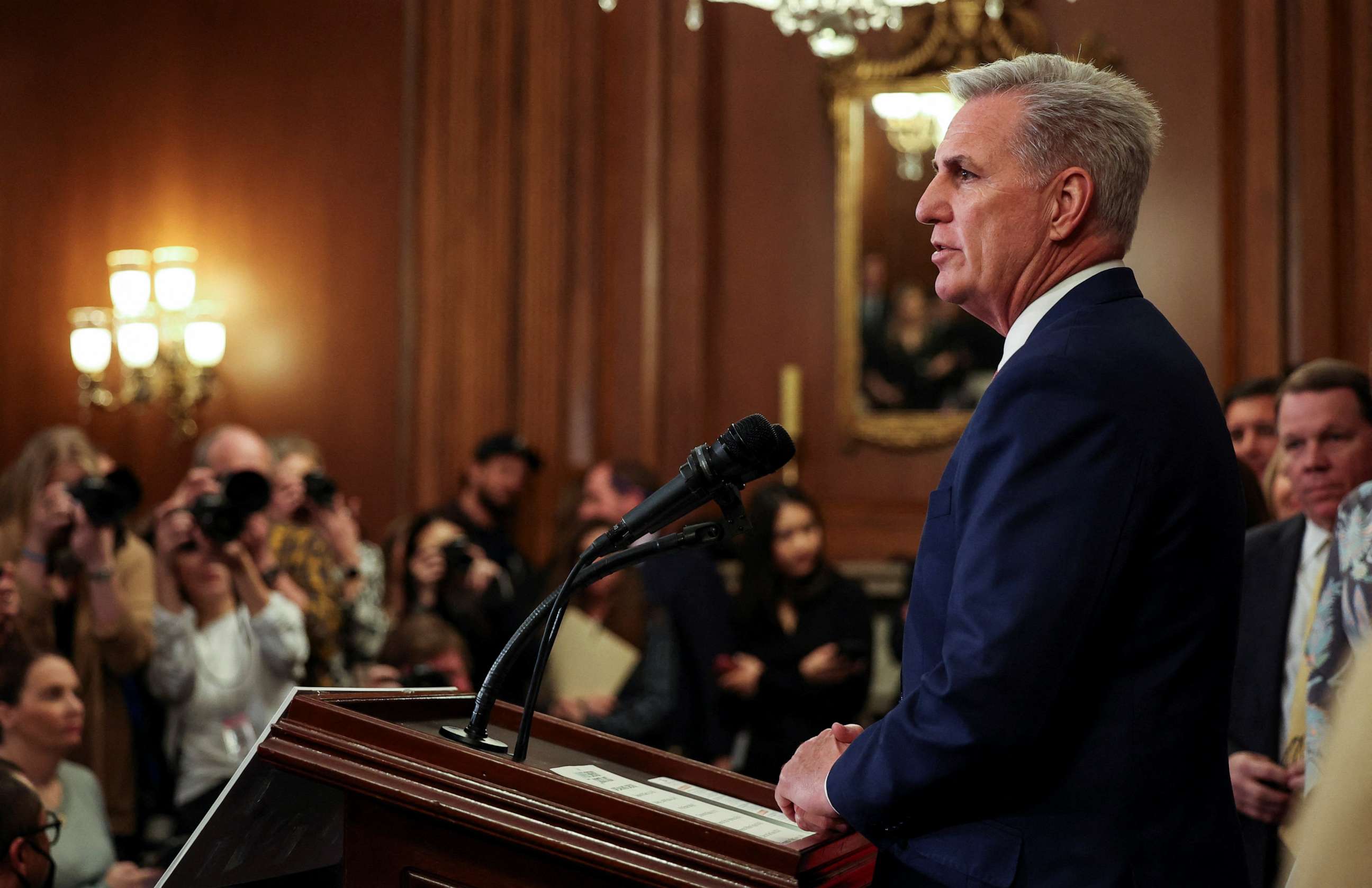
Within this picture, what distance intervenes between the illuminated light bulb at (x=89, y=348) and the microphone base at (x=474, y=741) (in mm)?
6227

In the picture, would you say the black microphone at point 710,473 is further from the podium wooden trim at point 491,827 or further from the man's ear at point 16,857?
the man's ear at point 16,857

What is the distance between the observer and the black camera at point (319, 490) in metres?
4.80

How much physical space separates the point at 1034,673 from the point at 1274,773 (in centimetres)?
163

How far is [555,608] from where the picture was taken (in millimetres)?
1648

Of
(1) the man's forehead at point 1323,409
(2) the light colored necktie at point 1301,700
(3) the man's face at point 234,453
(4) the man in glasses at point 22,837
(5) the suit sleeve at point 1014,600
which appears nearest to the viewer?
(5) the suit sleeve at point 1014,600

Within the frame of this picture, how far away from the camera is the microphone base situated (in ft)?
5.24

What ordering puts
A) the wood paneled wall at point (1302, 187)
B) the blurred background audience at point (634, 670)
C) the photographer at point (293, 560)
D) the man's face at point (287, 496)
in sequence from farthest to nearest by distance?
the wood paneled wall at point (1302, 187), the man's face at point (287, 496), the blurred background audience at point (634, 670), the photographer at point (293, 560)

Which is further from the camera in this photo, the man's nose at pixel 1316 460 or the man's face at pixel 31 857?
the man's nose at pixel 1316 460

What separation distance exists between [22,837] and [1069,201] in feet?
7.03

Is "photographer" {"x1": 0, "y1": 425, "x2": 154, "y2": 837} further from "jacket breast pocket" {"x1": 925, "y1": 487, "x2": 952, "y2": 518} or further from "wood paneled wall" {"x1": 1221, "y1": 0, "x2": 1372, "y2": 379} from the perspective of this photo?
"wood paneled wall" {"x1": 1221, "y1": 0, "x2": 1372, "y2": 379}

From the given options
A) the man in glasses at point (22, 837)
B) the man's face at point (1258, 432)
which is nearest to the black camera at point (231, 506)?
the man in glasses at point (22, 837)

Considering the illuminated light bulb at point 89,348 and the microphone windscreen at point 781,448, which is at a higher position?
the illuminated light bulb at point 89,348

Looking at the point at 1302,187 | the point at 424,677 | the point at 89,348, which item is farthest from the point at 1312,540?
the point at 89,348

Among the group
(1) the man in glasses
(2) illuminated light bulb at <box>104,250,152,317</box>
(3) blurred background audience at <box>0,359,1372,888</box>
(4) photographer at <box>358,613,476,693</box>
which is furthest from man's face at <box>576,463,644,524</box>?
(2) illuminated light bulb at <box>104,250,152,317</box>
